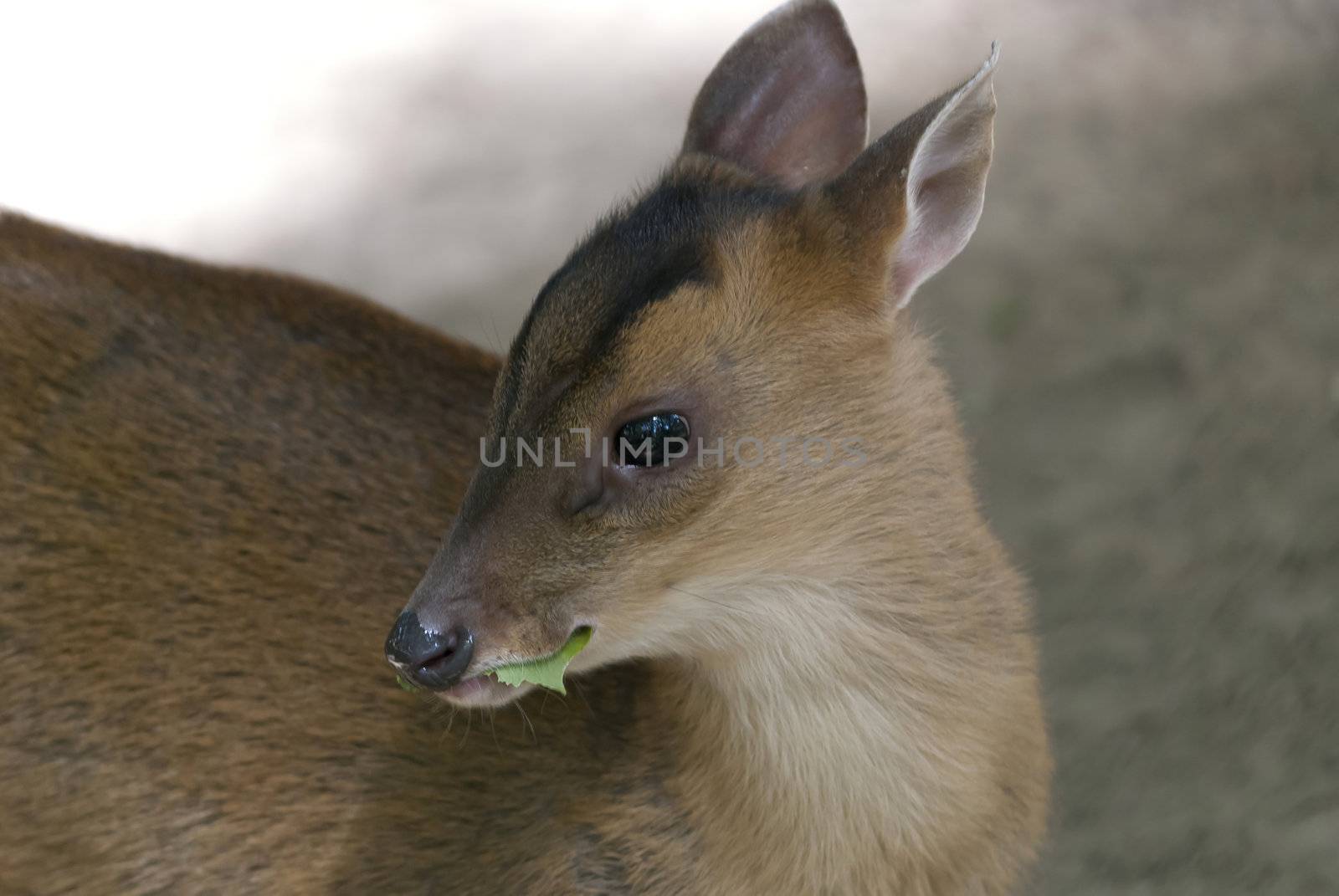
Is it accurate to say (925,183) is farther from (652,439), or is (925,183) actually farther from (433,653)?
(433,653)

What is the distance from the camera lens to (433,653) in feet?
6.30

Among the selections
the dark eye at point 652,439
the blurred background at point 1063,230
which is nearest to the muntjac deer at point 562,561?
the dark eye at point 652,439

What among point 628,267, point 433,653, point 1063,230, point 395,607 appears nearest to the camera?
point 433,653

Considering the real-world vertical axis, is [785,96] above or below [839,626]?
above

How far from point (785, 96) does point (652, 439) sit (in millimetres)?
837

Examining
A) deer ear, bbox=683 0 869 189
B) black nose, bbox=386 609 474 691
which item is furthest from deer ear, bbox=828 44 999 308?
black nose, bbox=386 609 474 691

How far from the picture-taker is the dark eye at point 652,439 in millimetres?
1954

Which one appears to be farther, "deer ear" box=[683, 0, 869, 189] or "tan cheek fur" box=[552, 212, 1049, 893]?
"deer ear" box=[683, 0, 869, 189]

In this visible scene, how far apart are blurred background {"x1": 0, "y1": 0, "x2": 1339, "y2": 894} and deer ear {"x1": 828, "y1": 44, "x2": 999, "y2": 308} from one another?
148 cm

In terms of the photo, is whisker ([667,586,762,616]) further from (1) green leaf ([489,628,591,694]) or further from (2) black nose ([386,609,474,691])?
(2) black nose ([386,609,474,691])

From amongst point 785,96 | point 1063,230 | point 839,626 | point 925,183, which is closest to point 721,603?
point 839,626

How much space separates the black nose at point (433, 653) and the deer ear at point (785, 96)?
963 millimetres

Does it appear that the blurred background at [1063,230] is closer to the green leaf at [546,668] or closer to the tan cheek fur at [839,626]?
the tan cheek fur at [839,626]

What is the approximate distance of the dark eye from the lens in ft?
6.41
